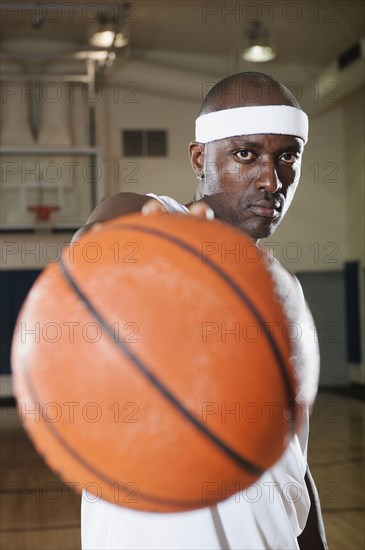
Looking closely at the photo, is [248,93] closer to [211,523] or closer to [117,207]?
[117,207]

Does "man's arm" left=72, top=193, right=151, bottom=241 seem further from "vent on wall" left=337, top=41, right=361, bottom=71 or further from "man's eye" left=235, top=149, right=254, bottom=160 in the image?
"vent on wall" left=337, top=41, right=361, bottom=71

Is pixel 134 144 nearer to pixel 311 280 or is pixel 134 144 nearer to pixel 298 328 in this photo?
pixel 311 280

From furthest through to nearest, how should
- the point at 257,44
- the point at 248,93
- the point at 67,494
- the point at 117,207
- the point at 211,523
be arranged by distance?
the point at 257,44 → the point at 67,494 → the point at 248,93 → the point at 211,523 → the point at 117,207

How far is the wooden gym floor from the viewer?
11.5 feet

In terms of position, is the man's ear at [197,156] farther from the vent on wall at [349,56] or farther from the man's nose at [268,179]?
the vent on wall at [349,56]

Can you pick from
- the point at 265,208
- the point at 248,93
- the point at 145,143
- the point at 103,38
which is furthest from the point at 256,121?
the point at 145,143

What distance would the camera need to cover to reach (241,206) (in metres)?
1.33

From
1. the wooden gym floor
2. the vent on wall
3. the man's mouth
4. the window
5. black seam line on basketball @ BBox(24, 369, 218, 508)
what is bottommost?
the wooden gym floor

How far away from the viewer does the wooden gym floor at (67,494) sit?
11.5 ft

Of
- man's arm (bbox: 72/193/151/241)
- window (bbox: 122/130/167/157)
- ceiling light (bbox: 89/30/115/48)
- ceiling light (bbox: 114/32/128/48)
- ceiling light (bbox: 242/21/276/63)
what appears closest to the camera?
man's arm (bbox: 72/193/151/241)

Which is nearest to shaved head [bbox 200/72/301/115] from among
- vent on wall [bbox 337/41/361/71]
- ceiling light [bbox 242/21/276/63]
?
ceiling light [bbox 242/21/276/63]

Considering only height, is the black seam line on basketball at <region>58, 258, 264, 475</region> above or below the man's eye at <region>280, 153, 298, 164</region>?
below

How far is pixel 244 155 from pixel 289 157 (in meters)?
0.08

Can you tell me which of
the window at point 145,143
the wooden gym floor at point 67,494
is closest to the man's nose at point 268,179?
the wooden gym floor at point 67,494
